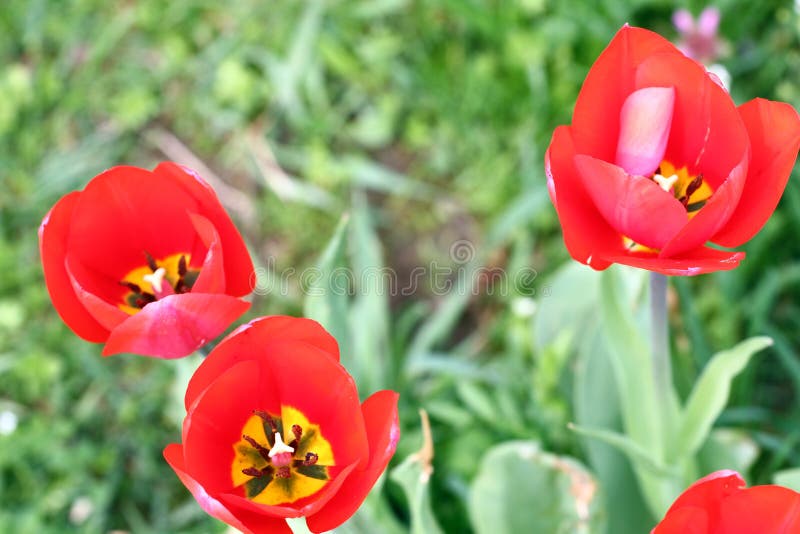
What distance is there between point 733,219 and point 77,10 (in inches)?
97.1

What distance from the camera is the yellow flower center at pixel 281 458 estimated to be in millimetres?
1012

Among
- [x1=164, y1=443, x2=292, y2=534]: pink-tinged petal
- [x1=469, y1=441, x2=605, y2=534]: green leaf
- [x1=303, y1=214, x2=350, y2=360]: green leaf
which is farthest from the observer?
[x1=469, y1=441, x2=605, y2=534]: green leaf

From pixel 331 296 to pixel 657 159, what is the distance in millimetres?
547

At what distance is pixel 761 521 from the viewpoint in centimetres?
87

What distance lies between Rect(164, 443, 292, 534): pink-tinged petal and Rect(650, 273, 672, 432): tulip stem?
531 mm

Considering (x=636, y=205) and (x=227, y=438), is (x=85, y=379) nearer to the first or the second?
(x=227, y=438)

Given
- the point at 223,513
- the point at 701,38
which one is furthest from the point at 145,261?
the point at 701,38

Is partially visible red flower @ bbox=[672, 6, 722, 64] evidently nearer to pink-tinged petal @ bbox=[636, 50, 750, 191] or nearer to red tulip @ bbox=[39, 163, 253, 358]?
pink-tinged petal @ bbox=[636, 50, 750, 191]

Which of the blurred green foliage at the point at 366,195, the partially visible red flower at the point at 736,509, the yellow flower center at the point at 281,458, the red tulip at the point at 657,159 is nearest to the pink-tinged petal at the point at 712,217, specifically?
the red tulip at the point at 657,159

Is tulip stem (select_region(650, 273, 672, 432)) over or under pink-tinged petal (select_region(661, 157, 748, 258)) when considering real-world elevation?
under

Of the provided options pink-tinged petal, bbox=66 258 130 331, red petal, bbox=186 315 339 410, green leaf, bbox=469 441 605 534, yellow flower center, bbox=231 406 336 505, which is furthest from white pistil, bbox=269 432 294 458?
green leaf, bbox=469 441 605 534

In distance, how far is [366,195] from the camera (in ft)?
8.16

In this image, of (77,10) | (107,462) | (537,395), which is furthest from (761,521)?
(77,10)

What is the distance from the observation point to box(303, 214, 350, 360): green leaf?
1245 mm
